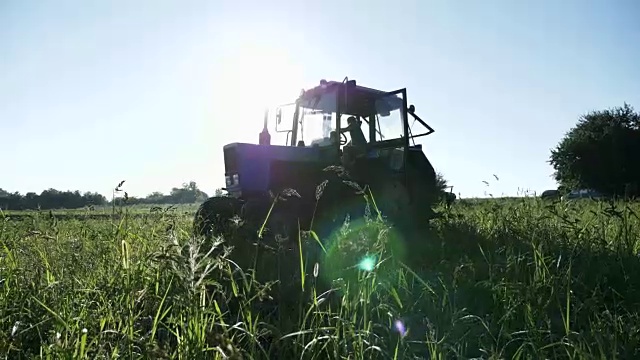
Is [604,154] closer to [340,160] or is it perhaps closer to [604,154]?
[604,154]

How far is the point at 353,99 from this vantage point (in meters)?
6.80

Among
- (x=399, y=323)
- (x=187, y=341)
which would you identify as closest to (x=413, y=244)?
(x=399, y=323)

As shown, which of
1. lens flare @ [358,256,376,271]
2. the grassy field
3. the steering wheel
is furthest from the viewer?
the steering wheel

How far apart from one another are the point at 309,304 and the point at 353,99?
4.98m

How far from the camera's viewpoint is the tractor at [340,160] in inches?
224

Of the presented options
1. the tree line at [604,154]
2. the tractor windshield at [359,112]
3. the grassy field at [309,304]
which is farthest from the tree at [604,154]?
the grassy field at [309,304]

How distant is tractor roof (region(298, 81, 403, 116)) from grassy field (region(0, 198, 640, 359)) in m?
3.52

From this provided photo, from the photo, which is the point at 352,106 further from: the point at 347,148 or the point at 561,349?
the point at 561,349

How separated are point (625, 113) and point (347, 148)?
102 feet

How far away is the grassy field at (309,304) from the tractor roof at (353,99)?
138 inches

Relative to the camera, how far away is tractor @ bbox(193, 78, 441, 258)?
5684 millimetres

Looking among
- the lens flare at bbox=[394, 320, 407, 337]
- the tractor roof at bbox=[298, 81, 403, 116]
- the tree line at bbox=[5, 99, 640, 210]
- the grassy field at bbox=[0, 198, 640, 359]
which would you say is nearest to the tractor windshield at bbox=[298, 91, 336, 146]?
the tractor roof at bbox=[298, 81, 403, 116]

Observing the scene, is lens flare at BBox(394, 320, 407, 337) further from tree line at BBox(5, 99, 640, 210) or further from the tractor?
tree line at BBox(5, 99, 640, 210)

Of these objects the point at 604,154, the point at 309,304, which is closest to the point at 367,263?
the point at 309,304
